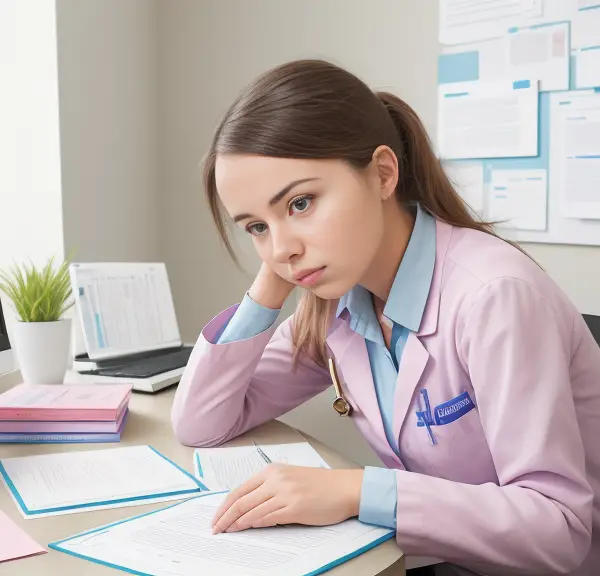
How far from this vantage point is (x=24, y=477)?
3.46 feet

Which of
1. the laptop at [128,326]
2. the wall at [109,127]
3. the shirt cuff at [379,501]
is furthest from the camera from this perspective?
the wall at [109,127]

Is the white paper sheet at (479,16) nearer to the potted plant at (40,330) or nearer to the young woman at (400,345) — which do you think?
the young woman at (400,345)

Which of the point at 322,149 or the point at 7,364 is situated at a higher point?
the point at 322,149

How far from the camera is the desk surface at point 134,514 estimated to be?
0.77 m

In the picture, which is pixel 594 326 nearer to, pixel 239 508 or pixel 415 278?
pixel 415 278

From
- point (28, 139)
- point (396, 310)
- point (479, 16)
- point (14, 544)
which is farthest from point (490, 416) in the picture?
point (28, 139)

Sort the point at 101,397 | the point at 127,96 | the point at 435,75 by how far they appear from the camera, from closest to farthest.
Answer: the point at 101,397
the point at 435,75
the point at 127,96

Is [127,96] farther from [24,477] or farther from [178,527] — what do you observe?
[178,527]

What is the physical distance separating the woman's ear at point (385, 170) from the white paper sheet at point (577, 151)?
81cm

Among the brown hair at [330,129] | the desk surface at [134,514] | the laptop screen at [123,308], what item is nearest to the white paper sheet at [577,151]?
the brown hair at [330,129]

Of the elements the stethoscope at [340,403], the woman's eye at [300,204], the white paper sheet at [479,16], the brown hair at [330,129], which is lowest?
the stethoscope at [340,403]

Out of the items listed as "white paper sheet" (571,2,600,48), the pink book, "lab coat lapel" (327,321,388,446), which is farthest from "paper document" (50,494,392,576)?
"white paper sheet" (571,2,600,48)

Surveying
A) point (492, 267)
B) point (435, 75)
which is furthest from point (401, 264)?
point (435, 75)

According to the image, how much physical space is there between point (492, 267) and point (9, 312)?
1.49 m
